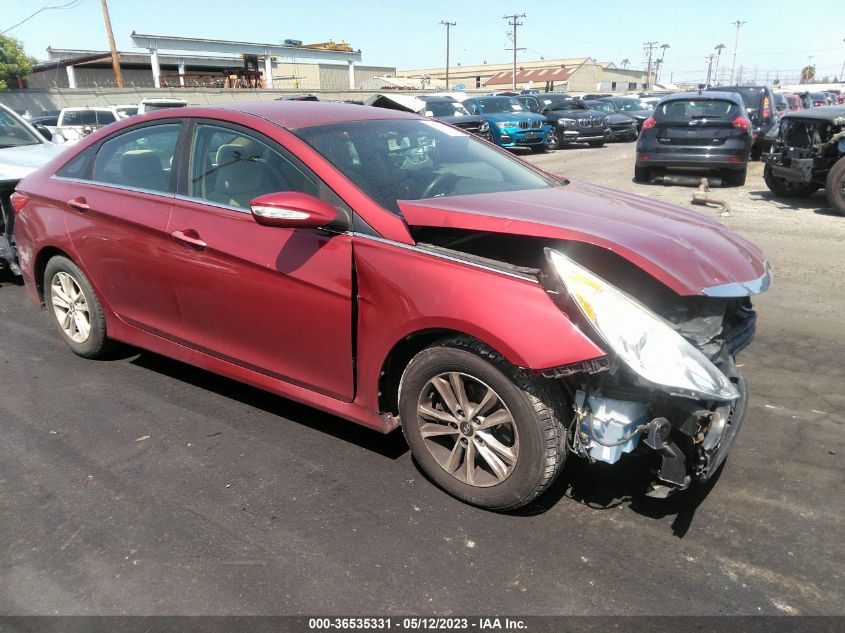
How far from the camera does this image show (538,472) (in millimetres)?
2645

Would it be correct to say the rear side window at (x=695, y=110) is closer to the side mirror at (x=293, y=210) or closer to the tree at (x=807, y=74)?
the side mirror at (x=293, y=210)

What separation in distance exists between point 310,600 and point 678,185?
11.5 m

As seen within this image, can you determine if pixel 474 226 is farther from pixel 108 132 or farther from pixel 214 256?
pixel 108 132

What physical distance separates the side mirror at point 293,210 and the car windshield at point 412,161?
0.28m

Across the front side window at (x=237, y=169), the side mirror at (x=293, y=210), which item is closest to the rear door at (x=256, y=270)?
the front side window at (x=237, y=169)

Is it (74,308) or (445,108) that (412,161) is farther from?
(445,108)

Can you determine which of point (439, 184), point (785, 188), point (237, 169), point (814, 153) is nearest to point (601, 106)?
point (785, 188)

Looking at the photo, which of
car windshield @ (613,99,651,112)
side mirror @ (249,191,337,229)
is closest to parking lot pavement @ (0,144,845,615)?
side mirror @ (249,191,337,229)

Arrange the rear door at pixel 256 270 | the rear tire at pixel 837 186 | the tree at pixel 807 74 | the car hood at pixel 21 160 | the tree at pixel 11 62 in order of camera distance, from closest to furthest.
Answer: the rear door at pixel 256 270 → the car hood at pixel 21 160 → the rear tire at pixel 837 186 → the tree at pixel 11 62 → the tree at pixel 807 74

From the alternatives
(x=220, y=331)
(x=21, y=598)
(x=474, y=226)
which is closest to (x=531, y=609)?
(x=474, y=226)

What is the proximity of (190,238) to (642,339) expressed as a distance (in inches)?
91.8

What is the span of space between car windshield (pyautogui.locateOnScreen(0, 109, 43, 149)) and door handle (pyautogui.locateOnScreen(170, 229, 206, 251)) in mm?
5220

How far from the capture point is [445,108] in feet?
63.0

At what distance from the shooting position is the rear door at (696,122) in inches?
443
